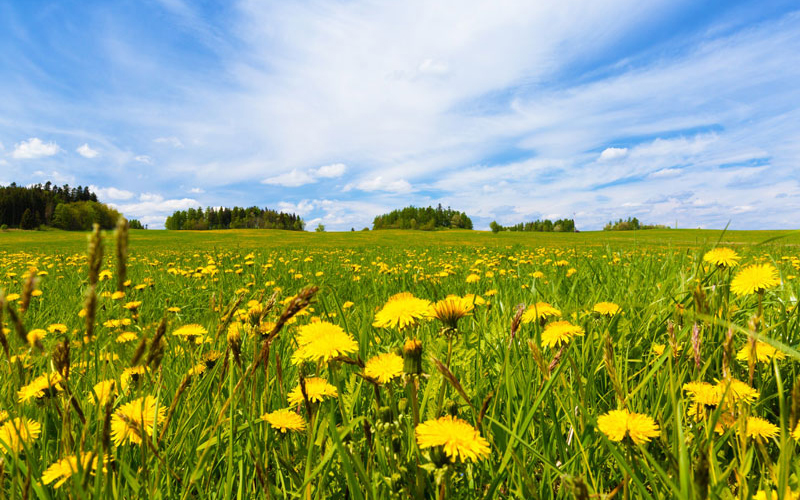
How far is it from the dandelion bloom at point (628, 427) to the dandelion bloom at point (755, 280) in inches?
40.1

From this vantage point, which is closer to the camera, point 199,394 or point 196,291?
point 199,394

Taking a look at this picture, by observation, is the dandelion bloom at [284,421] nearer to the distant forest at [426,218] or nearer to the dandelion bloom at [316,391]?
the dandelion bloom at [316,391]

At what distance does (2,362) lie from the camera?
7.06ft

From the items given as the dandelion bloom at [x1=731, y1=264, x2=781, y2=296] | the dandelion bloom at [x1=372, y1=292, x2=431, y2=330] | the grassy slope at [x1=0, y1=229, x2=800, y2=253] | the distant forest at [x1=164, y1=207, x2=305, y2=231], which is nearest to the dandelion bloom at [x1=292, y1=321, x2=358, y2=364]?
the dandelion bloom at [x1=372, y1=292, x2=431, y2=330]

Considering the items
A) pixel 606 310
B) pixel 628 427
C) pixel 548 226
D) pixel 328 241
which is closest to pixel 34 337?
pixel 628 427

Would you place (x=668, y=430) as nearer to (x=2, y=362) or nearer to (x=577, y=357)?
(x=577, y=357)

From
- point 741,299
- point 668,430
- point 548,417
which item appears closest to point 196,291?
point 548,417

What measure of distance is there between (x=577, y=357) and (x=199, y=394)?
66.5 inches

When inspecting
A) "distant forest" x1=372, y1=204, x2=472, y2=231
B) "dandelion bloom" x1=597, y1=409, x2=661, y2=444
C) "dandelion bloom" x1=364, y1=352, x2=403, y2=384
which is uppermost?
"distant forest" x1=372, y1=204, x2=472, y2=231

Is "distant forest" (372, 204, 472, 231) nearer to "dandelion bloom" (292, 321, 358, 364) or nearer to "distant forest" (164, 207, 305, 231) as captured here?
"distant forest" (164, 207, 305, 231)

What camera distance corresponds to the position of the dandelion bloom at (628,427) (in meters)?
1.07

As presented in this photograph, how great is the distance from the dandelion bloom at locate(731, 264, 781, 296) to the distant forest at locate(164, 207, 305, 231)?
383 ft

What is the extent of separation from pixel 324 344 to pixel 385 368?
196mm

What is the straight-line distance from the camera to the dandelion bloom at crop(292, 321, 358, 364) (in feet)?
3.77
